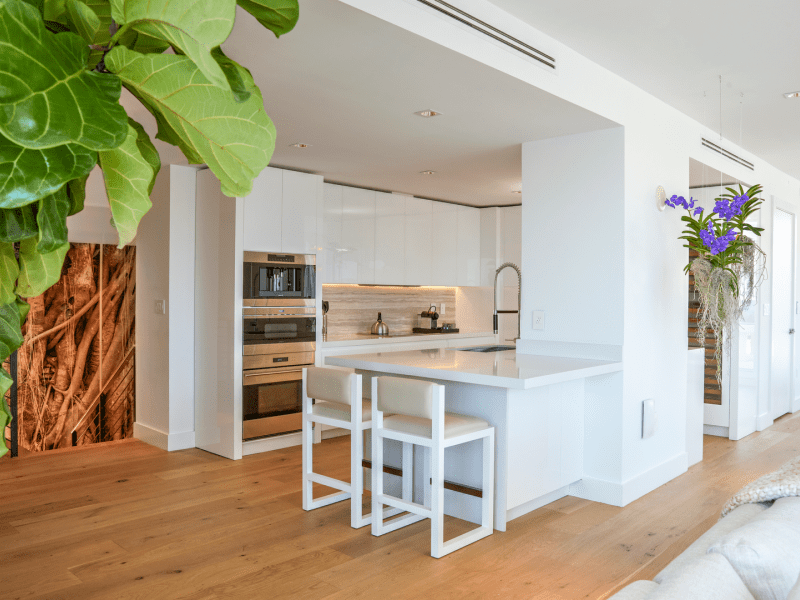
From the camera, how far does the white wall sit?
145 inches

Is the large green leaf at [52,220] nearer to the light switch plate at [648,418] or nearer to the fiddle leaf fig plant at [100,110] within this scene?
the fiddle leaf fig plant at [100,110]

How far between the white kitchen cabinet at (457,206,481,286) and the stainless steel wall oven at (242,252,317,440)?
2.25m

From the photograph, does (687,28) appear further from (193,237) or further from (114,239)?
(114,239)

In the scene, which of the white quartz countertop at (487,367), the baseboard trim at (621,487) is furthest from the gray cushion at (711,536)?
the baseboard trim at (621,487)

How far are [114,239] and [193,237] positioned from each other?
0.61 meters

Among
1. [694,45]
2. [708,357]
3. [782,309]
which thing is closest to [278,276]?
[694,45]

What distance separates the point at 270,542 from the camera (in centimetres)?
310

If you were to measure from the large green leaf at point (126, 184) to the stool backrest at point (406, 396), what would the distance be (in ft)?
8.50

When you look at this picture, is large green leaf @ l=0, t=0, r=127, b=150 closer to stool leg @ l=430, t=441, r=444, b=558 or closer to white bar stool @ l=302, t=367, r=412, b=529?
stool leg @ l=430, t=441, r=444, b=558

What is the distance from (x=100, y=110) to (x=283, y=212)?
4.77m

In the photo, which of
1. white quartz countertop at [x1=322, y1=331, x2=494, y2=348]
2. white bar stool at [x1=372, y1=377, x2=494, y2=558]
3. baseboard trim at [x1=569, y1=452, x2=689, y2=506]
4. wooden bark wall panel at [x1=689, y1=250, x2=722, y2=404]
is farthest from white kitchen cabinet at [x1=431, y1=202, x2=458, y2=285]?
white bar stool at [x1=372, y1=377, x2=494, y2=558]

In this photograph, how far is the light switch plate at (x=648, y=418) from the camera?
3.90 metres

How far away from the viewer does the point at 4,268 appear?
368 mm

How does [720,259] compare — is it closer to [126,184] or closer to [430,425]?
[430,425]
